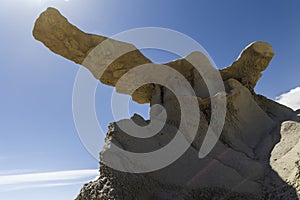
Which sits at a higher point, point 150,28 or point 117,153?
point 150,28

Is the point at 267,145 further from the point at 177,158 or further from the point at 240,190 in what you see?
the point at 177,158

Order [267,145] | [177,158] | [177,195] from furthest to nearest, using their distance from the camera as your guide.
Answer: [267,145], [177,158], [177,195]

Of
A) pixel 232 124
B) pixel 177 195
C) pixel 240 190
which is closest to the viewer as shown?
pixel 177 195

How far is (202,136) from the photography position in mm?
6512

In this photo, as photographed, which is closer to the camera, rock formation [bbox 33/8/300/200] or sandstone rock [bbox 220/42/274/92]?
rock formation [bbox 33/8/300/200]

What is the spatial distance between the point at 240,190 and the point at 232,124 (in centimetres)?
255

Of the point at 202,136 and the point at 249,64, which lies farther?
the point at 249,64

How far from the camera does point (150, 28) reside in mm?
6844

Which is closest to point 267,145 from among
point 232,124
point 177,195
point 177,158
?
point 232,124

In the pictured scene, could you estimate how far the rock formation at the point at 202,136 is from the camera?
4.59 meters

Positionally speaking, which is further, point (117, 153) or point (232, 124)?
point (232, 124)

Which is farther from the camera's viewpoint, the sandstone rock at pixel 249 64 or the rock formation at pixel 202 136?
the sandstone rock at pixel 249 64

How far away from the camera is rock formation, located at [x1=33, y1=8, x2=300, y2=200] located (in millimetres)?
4589

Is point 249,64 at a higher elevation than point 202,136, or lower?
higher
